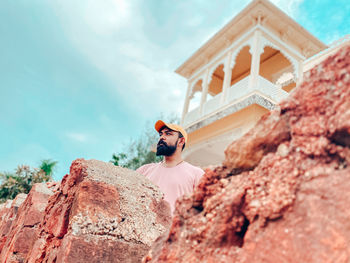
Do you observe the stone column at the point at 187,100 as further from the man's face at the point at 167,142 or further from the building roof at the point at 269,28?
the man's face at the point at 167,142

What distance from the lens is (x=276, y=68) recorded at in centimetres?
862

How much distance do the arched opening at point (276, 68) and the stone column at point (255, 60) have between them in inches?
56.8

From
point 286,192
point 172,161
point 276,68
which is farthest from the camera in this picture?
point 276,68

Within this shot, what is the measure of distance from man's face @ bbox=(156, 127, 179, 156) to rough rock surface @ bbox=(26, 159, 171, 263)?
65cm

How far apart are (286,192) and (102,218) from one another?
0.89 metres

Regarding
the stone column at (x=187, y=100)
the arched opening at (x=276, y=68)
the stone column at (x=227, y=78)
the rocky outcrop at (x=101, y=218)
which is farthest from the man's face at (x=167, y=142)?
the arched opening at (x=276, y=68)

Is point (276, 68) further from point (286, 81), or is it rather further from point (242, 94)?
point (242, 94)

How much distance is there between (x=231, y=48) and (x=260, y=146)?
7603mm

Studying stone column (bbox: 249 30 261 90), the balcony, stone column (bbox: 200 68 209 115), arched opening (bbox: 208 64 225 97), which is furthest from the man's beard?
arched opening (bbox: 208 64 225 97)

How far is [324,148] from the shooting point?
1.88 feet

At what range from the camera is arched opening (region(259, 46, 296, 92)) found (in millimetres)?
8406

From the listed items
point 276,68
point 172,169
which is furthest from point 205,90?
point 172,169

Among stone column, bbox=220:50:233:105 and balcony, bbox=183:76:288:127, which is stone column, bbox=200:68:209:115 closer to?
balcony, bbox=183:76:288:127

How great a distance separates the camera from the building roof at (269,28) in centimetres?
696
